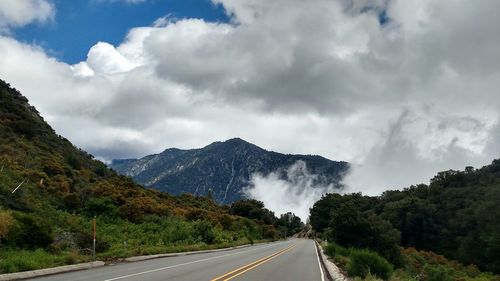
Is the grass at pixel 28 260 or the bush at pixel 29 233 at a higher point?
the bush at pixel 29 233

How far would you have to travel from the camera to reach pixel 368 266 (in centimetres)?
1672

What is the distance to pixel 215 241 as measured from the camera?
161 feet

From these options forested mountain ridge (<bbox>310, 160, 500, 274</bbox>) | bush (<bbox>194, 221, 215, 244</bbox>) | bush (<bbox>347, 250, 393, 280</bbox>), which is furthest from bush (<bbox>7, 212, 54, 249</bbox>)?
forested mountain ridge (<bbox>310, 160, 500, 274</bbox>)

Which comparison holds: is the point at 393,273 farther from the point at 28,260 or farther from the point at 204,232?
the point at 204,232

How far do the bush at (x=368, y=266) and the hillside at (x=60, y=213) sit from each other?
37.1ft

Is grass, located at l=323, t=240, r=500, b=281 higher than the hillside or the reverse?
the reverse

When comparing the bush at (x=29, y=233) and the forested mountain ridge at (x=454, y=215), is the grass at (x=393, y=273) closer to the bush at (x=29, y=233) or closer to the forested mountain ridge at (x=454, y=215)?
the forested mountain ridge at (x=454, y=215)

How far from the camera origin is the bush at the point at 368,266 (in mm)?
16795

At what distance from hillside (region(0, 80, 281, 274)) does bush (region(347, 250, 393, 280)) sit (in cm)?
1130

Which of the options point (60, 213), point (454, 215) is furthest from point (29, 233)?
point (454, 215)

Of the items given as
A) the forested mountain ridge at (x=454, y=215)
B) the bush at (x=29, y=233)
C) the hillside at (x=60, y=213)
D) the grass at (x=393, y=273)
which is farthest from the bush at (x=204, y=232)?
the bush at (x=29, y=233)

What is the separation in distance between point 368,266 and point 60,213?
26727 millimetres

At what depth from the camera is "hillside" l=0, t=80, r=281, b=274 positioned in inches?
863

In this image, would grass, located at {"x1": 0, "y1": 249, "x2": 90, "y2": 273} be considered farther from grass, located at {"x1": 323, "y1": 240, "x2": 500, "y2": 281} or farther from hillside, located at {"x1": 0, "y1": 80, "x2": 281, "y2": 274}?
grass, located at {"x1": 323, "y1": 240, "x2": 500, "y2": 281}
